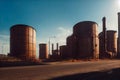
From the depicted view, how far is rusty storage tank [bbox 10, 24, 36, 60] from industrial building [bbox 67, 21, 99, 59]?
1436 cm

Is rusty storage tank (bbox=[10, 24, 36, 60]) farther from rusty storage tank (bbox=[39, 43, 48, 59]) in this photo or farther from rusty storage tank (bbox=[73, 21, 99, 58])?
rusty storage tank (bbox=[39, 43, 48, 59])

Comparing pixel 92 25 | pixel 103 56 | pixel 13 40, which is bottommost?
pixel 103 56

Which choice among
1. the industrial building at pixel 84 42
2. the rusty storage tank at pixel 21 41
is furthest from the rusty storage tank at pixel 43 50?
the rusty storage tank at pixel 21 41

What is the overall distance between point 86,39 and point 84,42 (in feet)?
3.23

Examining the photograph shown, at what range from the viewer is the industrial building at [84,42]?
2012 inches

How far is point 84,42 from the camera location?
170ft

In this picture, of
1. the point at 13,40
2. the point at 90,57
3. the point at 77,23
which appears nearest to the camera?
the point at 13,40

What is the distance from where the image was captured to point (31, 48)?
43.3m

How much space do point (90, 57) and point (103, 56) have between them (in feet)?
29.6

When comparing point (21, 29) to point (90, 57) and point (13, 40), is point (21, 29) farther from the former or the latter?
point (90, 57)

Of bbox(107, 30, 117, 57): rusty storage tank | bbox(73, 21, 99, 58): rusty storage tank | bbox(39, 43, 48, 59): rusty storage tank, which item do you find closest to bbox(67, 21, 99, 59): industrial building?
bbox(73, 21, 99, 58): rusty storage tank

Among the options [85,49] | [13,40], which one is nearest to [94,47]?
[85,49]

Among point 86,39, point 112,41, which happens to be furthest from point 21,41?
point 112,41

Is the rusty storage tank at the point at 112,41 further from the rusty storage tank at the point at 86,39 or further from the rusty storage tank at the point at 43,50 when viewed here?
the rusty storage tank at the point at 43,50
